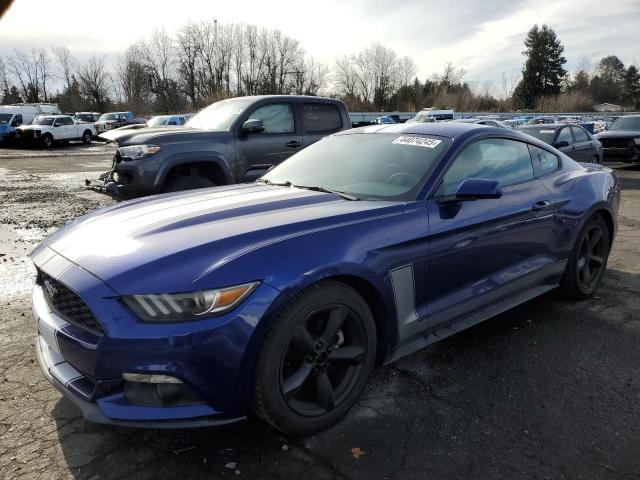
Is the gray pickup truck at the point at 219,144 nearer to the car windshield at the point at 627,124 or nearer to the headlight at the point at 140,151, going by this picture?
the headlight at the point at 140,151

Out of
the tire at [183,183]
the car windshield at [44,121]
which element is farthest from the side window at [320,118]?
the car windshield at [44,121]

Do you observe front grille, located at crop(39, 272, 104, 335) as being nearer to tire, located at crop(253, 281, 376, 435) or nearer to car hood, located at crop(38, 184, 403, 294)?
car hood, located at crop(38, 184, 403, 294)

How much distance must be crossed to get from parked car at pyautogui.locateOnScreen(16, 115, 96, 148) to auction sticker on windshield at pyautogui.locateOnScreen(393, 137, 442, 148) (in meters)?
29.9

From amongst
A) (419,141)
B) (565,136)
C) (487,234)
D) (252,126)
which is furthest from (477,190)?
(565,136)

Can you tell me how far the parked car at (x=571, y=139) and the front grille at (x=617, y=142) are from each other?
4.01 meters

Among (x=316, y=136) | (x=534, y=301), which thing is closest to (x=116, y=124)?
(x=316, y=136)

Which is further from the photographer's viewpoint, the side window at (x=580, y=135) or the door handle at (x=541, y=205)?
the side window at (x=580, y=135)

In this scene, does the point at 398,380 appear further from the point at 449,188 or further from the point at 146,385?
the point at 146,385

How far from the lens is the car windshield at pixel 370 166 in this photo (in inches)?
121

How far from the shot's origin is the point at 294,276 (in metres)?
2.23

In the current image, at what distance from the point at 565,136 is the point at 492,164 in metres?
9.65

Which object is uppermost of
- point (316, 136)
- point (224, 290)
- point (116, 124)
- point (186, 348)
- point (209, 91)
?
point (209, 91)

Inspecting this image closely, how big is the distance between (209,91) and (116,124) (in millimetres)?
35852

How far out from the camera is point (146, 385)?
2.08 metres
